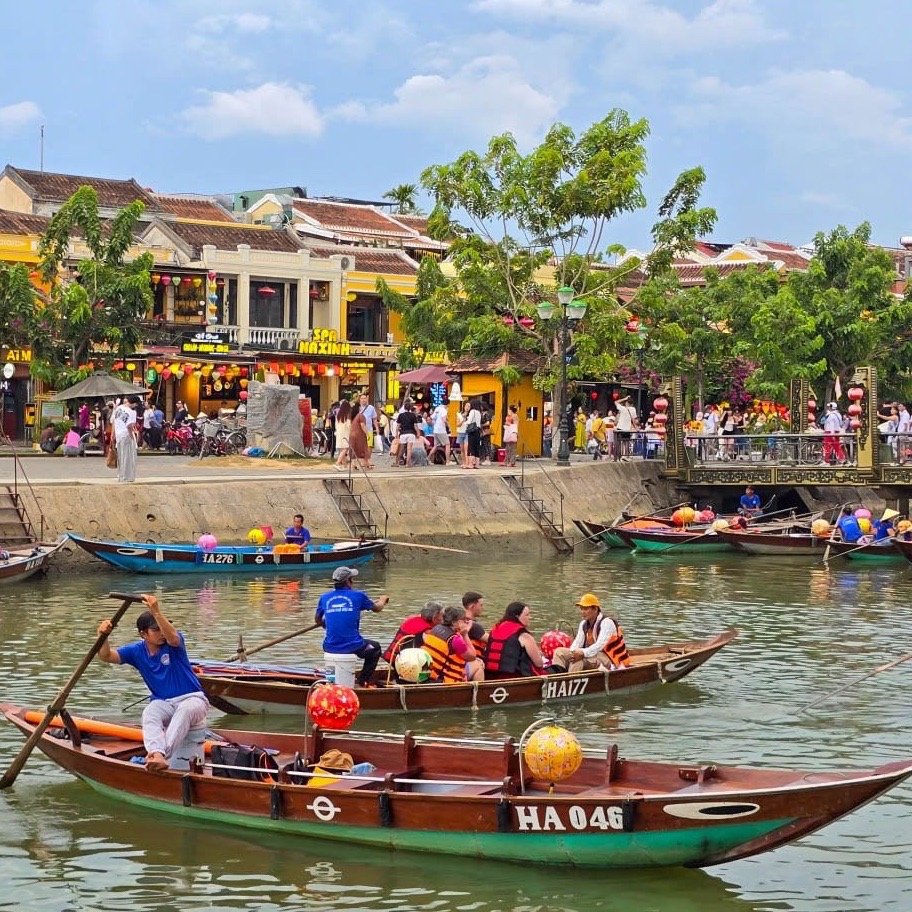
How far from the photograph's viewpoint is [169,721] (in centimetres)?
1254

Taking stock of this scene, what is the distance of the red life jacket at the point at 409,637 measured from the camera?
1658 cm

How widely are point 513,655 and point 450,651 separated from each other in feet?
2.29

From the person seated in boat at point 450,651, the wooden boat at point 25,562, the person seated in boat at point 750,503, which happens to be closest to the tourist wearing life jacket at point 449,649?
the person seated in boat at point 450,651

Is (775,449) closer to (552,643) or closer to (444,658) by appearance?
(552,643)

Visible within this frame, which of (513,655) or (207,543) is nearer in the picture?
(513,655)

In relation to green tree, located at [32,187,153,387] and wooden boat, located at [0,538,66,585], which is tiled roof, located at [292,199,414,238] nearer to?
green tree, located at [32,187,153,387]

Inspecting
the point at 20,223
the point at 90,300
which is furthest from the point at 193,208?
the point at 90,300

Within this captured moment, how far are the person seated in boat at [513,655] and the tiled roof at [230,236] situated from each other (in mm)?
35549

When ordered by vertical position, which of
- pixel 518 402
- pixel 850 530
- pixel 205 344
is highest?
pixel 205 344

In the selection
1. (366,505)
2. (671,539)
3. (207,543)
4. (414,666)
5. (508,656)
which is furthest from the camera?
(671,539)

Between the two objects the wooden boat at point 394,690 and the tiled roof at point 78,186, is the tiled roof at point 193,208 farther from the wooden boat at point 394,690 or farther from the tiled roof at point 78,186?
the wooden boat at point 394,690

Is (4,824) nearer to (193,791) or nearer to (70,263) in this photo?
(193,791)

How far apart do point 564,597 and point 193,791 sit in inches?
566

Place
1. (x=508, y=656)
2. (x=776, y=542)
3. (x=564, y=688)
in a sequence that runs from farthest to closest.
Result: 1. (x=776, y=542)
2. (x=564, y=688)
3. (x=508, y=656)
